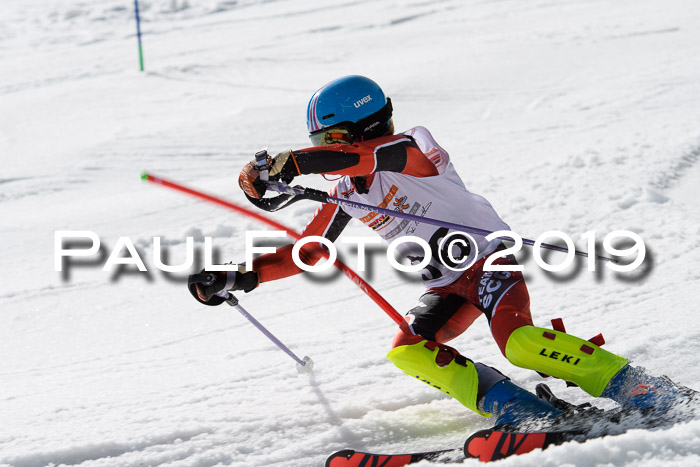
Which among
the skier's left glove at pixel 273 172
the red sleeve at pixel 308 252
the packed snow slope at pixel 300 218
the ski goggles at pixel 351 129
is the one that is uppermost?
the ski goggles at pixel 351 129

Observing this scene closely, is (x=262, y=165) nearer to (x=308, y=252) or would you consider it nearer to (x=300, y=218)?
(x=308, y=252)

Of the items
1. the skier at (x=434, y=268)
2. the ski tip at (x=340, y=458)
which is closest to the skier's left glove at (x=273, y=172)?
the skier at (x=434, y=268)

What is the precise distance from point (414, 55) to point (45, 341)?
9197 millimetres

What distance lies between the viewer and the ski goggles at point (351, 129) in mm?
3047

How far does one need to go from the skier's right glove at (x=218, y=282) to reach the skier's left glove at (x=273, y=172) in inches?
21.6

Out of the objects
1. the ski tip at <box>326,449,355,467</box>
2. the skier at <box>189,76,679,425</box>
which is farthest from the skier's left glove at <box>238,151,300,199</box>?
the ski tip at <box>326,449,355,467</box>

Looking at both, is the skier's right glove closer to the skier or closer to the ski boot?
the skier

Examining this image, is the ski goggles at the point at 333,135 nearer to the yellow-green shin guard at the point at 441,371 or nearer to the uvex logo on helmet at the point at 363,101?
the uvex logo on helmet at the point at 363,101

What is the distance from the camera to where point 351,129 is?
3.05 metres

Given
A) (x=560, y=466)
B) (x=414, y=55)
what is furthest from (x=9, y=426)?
(x=414, y=55)

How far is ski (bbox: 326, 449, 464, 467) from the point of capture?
8.78 feet

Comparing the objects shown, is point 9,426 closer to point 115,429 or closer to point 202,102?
point 115,429

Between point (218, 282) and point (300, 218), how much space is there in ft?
9.77

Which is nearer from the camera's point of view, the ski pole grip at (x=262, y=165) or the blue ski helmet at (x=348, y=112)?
the ski pole grip at (x=262, y=165)
